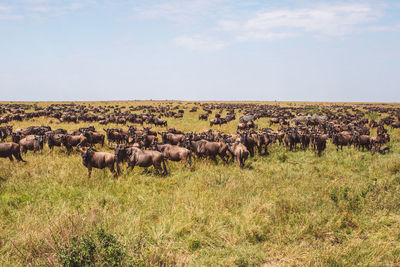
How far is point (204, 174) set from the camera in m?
10.6

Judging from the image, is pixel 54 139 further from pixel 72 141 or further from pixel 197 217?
pixel 197 217

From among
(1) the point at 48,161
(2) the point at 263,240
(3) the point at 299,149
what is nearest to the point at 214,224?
(2) the point at 263,240

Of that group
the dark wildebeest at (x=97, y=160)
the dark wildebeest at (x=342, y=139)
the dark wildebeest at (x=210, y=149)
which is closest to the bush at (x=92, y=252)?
the dark wildebeest at (x=97, y=160)

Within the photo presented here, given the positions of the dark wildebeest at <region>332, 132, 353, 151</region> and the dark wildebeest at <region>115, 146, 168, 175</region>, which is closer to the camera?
the dark wildebeest at <region>115, 146, 168, 175</region>

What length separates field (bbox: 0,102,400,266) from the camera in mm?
4934

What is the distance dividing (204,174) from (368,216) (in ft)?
19.3

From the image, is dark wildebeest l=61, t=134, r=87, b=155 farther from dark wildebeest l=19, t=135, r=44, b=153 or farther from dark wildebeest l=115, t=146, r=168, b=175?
dark wildebeest l=115, t=146, r=168, b=175

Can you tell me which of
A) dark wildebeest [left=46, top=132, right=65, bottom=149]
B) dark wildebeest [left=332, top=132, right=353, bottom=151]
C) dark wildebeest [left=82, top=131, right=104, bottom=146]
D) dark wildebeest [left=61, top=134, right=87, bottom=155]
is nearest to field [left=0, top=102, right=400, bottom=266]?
dark wildebeest [left=61, top=134, right=87, bottom=155]

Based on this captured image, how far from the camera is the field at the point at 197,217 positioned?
4.93m

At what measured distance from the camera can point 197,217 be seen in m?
6.66

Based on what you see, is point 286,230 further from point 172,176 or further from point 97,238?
point 172,176

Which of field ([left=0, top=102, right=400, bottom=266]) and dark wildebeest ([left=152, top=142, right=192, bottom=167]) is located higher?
dark wildebeest ([left=152, top=142, right=192, bottom=167])

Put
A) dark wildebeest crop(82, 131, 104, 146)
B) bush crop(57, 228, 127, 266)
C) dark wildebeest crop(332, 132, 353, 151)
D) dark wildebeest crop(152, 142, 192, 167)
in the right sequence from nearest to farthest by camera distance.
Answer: bush crop(57, 228, 127, 266), dark wildebeest crop(152, 142, 192, 167), dark wildebeest crop(82, 131, 104, 146), dark wildebeest crop(332, 132, 353, 151)

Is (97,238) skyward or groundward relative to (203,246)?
skyward
